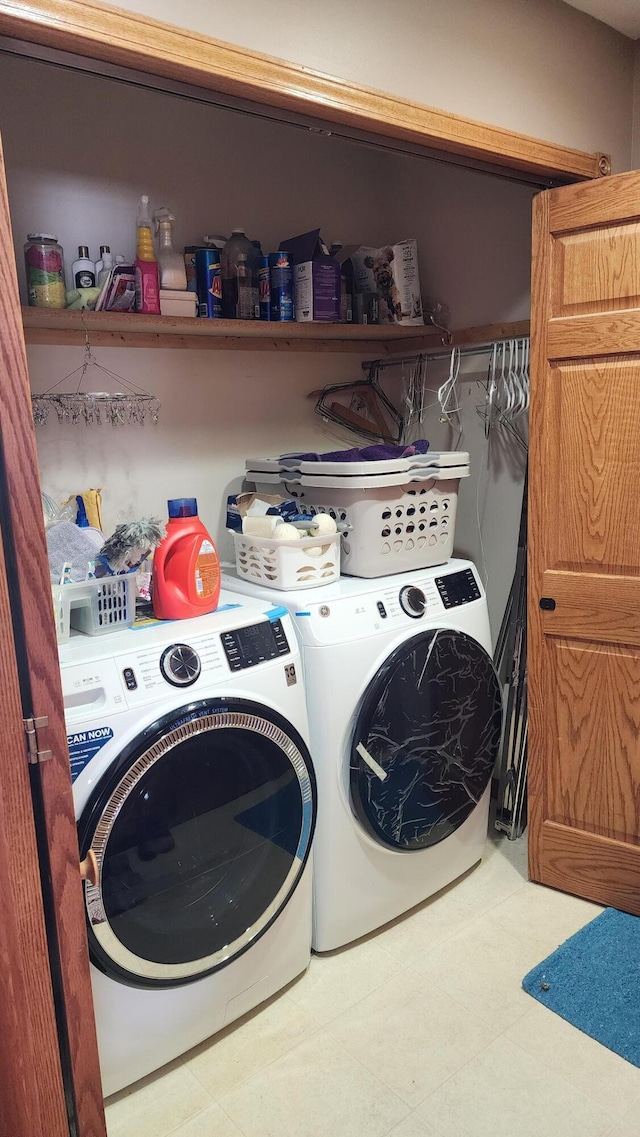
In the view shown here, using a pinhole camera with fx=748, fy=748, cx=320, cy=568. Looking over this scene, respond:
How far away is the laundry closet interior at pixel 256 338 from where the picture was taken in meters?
1.70

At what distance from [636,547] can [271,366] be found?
4.29 ft

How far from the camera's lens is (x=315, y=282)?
230 cm

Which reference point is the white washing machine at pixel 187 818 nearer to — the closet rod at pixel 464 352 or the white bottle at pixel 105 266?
the white bottle at pixel 105 266

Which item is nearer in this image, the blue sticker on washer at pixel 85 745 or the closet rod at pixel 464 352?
the blue sticker on washer at pixel 85 745

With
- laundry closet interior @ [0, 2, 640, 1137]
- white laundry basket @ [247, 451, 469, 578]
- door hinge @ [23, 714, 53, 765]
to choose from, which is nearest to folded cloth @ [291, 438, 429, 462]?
white laundry basket @ [247, 451, 469, 578]

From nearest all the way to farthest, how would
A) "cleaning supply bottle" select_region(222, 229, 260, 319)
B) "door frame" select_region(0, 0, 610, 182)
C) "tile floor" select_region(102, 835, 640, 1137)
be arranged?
1. "door frame" select_region(0, 0, 610, 182)
2. "tile floor" select_region(102, 835, 640, 1137)
3. "cleaning supply bottle" select_region(222, 229, 260, 319)

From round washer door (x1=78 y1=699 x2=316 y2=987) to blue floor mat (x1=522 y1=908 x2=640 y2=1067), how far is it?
2.35 ft

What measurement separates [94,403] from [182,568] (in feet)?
2.13

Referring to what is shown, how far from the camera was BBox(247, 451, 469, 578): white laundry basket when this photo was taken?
81.7 inches

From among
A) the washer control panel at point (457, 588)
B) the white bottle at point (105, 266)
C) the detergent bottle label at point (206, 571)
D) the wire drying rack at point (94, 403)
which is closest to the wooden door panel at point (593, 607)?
the washer control panel at point (457, 588)

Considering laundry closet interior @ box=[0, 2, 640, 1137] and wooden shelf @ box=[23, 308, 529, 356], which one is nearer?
laundry closet interior @ box=[0, 2, 640, 1137]

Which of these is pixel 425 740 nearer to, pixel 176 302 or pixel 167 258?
pixel 176 302

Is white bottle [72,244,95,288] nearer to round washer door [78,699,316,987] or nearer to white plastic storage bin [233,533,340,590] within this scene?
white plastic storage bin [233,533,340,590]

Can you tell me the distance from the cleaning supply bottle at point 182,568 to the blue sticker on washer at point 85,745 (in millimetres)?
381
